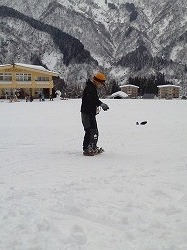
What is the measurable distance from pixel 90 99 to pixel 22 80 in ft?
196

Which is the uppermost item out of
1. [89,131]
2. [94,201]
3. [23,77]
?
[23,77]

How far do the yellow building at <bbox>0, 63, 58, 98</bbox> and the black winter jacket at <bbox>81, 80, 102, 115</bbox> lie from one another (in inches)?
2270

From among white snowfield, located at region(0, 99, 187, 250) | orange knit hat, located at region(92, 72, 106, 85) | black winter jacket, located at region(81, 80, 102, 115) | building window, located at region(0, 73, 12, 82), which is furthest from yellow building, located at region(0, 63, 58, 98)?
white snowfield, located at region(0, 99, 187, 250)

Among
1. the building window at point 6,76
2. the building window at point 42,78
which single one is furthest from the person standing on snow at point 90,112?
the building window at point 42,78

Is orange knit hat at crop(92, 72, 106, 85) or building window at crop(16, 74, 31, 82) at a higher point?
building window at crop(16, 74, 31, 82)

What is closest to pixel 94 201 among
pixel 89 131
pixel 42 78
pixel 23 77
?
pixel 89 131

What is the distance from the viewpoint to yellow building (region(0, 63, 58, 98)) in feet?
214

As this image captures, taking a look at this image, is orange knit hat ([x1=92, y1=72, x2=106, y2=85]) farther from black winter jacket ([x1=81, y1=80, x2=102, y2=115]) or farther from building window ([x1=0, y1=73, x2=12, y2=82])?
building window ([x1=0, y1=73, x2=12, y2=82])

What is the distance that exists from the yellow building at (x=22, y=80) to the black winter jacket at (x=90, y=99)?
57.7 metres

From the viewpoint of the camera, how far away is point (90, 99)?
27.3 feet

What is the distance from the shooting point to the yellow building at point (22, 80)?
6525 centimetres

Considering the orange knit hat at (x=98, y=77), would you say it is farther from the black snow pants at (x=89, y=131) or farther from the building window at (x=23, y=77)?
the building window at (x=23, y=77)

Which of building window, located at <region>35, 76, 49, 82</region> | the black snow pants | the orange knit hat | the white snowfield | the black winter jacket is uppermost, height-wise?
building window, located at <region>35, 76, 49, 82</region>

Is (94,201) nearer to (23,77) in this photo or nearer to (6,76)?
(6,76)
